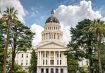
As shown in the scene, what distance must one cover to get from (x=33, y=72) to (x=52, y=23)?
2953 centimetres

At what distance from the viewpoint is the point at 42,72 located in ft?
456

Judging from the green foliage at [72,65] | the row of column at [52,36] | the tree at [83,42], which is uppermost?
the row of column at [52,36]

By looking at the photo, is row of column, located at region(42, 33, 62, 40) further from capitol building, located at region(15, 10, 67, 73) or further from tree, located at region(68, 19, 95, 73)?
tree, located at region(68, 19, 95, 73)

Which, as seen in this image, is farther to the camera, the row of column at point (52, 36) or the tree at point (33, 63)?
the row of column at point (52, 36)

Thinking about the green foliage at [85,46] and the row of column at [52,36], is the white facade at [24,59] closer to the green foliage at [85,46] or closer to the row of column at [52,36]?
the row of column at [52,36]

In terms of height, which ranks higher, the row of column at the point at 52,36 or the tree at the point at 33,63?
the row of column at the point at 52,36

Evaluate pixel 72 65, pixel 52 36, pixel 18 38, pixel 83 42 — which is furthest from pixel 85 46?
pixel 52 36

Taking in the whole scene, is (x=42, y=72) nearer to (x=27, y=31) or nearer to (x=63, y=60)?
(x=63, y=60)

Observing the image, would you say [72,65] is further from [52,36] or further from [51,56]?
[52,36]

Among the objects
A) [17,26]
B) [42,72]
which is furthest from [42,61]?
[17,26]

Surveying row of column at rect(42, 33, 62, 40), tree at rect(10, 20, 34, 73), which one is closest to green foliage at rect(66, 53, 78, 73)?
row of column at rect(42, 33, 62, 40)

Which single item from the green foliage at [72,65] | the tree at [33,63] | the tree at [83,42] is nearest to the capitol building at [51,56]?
the tree at [33,63]

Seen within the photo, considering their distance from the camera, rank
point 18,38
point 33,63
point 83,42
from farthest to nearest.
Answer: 1. point 33,63
2. point 83,42
3. point 18,38

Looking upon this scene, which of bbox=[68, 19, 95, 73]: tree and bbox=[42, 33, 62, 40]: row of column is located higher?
bbox=[42, 33, 62, 40]: row of column
